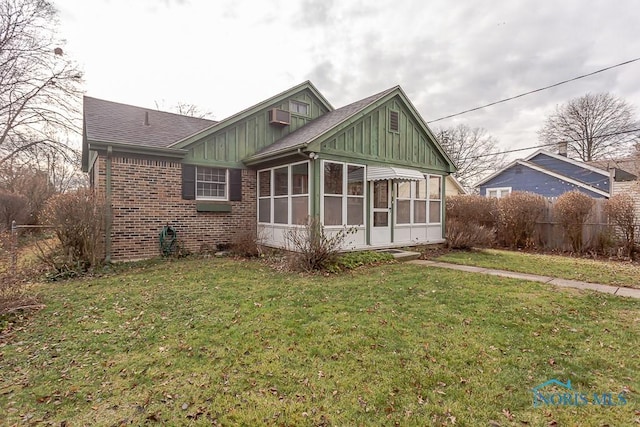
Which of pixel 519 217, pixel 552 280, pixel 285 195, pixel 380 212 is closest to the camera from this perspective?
pixel 552 280

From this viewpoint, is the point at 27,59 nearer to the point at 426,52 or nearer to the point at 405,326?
the point at 426,52

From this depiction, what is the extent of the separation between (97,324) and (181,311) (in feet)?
3.41

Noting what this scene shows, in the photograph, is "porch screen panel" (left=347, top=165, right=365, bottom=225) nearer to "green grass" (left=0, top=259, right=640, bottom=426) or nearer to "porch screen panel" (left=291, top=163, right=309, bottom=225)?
"porch screen panel" (left=291, top=163, right=309, bottom=225)

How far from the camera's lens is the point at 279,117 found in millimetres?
11484

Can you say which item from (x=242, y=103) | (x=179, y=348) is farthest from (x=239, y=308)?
(x=242, y=103)

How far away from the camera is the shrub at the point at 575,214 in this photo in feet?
35.0

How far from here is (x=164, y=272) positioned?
23.9ft

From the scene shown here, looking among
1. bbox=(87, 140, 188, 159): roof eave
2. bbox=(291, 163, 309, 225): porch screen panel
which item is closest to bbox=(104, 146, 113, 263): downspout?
bbox=(87, 140, 188, 159): roof eave

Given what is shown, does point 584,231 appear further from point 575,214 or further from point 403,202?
point 403,202

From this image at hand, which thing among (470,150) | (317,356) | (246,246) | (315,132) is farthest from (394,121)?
(470,150)

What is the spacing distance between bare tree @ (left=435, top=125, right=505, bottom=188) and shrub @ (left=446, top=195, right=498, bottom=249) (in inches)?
827

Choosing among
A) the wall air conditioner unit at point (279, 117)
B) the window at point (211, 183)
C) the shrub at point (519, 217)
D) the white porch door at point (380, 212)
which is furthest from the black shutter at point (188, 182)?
the shrub at point (519, 217)

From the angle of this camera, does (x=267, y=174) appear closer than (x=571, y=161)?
Yes

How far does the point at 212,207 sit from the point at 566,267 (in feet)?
33.3
